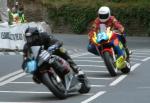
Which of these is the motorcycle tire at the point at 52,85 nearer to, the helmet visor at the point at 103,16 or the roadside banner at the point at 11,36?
the helmet visor at the point at 103,16

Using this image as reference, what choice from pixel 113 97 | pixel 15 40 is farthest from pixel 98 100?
pixel 15 40

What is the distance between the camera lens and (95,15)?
4362cm

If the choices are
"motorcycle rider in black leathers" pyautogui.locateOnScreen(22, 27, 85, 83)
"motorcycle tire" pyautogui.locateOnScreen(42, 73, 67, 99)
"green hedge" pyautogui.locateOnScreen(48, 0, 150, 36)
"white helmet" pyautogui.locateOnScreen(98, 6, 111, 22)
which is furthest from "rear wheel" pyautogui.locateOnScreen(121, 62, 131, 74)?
"green hedge" pyautogui.locateOnScreen(48, 0, 150, 36)

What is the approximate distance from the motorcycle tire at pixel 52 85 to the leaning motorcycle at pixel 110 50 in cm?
365

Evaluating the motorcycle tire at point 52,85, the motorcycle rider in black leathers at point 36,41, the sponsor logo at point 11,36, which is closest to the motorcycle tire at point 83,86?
the motorcycle tire at point 52,85

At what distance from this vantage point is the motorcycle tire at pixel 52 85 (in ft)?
40.3

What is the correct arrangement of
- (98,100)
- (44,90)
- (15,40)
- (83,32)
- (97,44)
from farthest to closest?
(83,32), (15,40), (97,44), (44,90), (98,100)

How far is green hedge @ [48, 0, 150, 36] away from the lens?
41.5 m

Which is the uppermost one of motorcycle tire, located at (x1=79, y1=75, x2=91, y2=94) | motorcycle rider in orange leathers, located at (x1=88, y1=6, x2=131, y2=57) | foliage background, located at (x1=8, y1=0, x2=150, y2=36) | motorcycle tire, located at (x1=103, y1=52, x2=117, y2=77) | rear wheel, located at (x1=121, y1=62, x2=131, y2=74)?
motorcycle tire, located at (x1=79, y1=75, x2=91, y2=94)

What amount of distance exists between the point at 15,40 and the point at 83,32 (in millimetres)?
17570

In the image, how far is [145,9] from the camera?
41.5 metres

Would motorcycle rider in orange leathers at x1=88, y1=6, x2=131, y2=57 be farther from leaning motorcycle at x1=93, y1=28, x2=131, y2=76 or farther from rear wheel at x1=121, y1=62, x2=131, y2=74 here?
rear wheel at x1=121, y1=62, x2=131, y2=74

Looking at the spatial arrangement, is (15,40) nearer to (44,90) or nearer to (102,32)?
(102,32)

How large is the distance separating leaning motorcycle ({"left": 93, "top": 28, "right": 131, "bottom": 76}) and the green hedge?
24.7 metres
